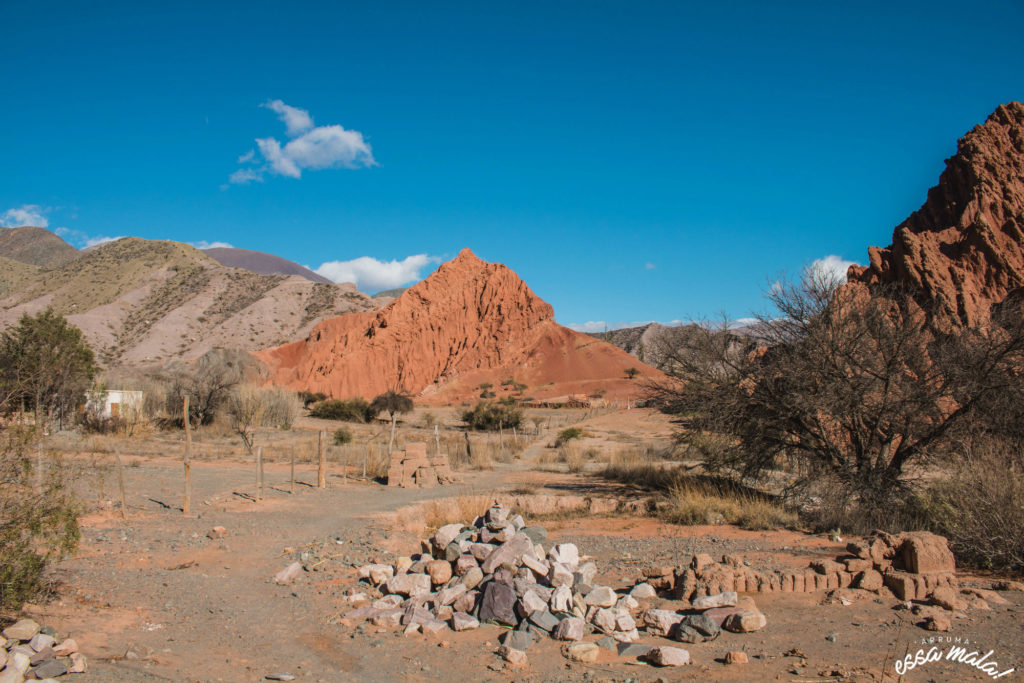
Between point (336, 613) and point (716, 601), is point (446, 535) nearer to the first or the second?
point (336, 613)

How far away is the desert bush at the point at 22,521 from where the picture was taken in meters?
6.15

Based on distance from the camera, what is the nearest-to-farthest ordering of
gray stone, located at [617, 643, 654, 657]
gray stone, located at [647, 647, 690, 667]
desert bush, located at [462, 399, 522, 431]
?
gray stone, located at [647, 647, 690, 667] < gray stone, located at [617, 643, 654, 657] < desert bush, located at [462, 399, 522, 431]

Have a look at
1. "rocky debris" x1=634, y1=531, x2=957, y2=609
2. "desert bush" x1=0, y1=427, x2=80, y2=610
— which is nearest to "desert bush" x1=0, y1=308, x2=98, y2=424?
"desert bush" x1=0, y1=427, x2=80, y2=610

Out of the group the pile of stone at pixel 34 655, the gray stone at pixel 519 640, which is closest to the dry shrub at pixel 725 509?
the gray stone at pixel 519 640

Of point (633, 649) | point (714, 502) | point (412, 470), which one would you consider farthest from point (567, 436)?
point (633, 649)

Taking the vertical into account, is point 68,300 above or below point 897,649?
above

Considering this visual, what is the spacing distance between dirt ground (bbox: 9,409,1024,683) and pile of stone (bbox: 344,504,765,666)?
171mm

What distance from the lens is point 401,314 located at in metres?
61.8

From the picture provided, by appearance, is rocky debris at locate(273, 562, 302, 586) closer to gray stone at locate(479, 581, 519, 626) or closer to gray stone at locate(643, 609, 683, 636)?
gray stone at locate(479, 581, 519, 626)

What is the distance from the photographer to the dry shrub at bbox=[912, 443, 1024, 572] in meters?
8.31

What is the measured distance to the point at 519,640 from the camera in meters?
6.48

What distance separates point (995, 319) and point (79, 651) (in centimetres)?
1579

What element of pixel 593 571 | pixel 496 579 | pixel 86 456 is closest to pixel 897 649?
pixel 593 571

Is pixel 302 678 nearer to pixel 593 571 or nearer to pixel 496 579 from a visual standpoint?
pixel 496 579
